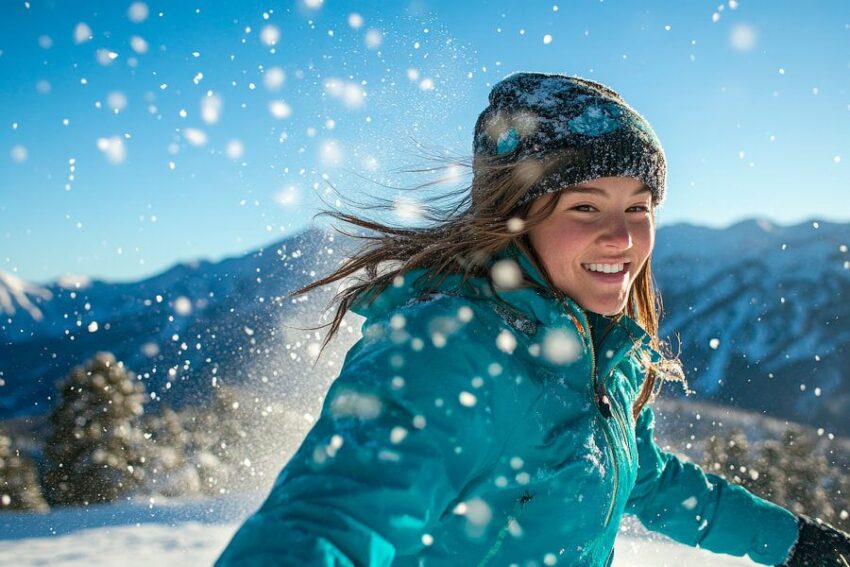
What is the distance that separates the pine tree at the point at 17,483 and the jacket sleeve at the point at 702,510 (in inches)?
799

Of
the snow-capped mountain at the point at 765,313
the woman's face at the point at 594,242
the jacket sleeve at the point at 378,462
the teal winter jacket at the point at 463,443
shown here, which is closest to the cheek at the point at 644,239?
the woman's face at the point at 594,242

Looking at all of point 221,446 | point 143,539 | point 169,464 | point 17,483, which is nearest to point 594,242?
point 143,539

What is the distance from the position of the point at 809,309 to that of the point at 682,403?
180 feet

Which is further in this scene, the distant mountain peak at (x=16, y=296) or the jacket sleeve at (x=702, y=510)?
the distant mountain peak at (x=16, y=296)

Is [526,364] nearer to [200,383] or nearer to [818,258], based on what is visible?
[200,383]

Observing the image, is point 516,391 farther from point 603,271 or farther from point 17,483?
point 17,483

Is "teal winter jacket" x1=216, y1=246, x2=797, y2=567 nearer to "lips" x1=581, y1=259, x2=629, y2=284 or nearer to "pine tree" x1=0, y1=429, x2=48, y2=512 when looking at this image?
"lips" x1=581, y1=259, x2=629, y2=284

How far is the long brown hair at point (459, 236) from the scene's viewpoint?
1633mm

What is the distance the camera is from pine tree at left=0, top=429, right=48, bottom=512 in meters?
17.8

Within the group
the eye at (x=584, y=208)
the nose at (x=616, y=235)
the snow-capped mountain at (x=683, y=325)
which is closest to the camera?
the nose at (x=616, y=235)

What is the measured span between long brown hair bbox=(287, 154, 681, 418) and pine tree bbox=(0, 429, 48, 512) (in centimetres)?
2005

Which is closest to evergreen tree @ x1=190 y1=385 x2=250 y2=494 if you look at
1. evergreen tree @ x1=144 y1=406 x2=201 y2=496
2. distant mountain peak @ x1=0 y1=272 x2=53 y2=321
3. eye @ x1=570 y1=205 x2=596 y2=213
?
evergreen tree @ x1=144 y1=406 x2=201 y2=496

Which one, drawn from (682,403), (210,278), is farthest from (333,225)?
(210,278)

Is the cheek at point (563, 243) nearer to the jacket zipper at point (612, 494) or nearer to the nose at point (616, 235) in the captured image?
the nose at point (616, 235)
